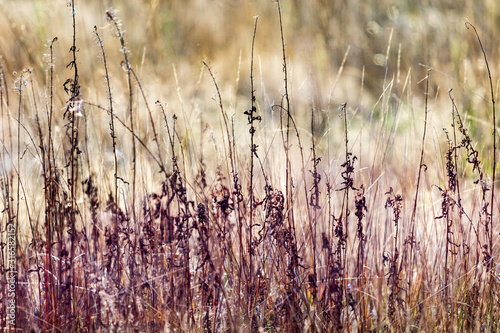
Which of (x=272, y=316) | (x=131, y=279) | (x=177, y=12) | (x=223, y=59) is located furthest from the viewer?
(x=177, y=12)

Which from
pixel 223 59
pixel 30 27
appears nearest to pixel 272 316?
pixel 30 27

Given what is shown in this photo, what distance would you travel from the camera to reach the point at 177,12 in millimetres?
8531

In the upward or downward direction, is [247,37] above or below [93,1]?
below

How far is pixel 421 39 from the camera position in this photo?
19.8 ft

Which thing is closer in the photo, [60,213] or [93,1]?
[60,213]

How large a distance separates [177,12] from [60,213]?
7.29m

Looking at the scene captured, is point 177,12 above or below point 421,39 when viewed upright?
above

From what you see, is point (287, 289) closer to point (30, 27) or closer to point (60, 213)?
point (60, 213)

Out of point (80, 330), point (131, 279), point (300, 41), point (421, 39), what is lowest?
point (80, 330)

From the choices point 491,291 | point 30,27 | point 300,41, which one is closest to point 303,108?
point 300,41

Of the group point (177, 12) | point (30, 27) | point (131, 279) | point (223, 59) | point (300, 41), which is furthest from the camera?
point (177, 12)

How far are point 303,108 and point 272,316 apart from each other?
473 cm

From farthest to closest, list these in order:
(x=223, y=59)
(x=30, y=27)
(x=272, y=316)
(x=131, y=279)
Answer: (x=223, y=59) < (x=30, y=27) < (x=272, y=316) < (x=131, y=279)

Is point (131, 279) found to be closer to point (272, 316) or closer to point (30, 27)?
point (272, 316)
